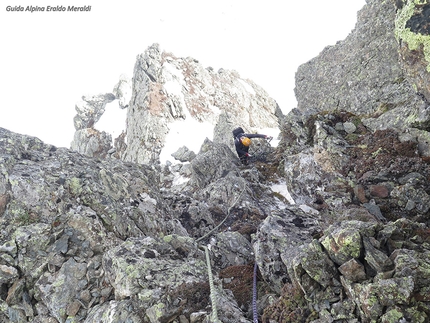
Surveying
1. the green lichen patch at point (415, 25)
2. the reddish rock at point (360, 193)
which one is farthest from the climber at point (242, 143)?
the green lichen patch at point (415, 25)

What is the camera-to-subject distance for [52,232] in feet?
34.7

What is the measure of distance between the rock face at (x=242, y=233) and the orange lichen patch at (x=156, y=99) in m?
30.8

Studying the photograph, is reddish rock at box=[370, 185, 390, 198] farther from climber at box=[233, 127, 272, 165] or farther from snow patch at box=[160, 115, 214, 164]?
snow patch at box=[160, 115, 214, 164]

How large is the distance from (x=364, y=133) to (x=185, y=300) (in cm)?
1286

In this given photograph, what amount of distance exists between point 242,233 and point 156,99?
3944 centimetres

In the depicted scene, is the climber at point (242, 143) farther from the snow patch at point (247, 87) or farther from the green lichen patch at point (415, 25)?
the snow patch at point (247, 87)

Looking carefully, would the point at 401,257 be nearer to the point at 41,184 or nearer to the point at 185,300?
the point at 185,300

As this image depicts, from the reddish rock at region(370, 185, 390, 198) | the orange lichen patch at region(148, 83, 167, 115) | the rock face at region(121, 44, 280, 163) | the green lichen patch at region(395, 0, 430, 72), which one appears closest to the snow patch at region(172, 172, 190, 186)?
the rock face at region(121, 44, 280, 163)

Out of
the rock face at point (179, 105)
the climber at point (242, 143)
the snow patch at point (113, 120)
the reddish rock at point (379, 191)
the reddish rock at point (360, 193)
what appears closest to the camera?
the reddish rock at point (379, 191)

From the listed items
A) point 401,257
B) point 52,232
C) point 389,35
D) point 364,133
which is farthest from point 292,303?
point 389,35

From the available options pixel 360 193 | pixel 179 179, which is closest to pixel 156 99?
pixel 179 179

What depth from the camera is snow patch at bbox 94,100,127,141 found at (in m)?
57.4

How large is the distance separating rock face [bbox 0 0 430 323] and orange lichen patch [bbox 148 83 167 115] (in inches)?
1212

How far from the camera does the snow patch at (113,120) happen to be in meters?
57.4
